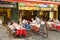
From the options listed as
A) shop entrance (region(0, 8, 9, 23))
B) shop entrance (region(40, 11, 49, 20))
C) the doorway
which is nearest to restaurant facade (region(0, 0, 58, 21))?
shop entrance (region(40, 11, 49, 20))

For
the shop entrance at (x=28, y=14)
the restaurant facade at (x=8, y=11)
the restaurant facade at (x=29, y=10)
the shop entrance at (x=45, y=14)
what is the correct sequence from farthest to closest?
the shop entrance at (x=45, y=14), the shop entrance at (x=28, y=14), the restaurant facade at (x=29, y=10), the restaurant facade at (x=8, y=11)

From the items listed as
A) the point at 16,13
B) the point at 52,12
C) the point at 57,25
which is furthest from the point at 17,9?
the point at 57,25

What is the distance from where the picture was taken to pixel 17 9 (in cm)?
2973

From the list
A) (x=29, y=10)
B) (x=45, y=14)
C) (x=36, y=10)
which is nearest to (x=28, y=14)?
(x=29, y=10)

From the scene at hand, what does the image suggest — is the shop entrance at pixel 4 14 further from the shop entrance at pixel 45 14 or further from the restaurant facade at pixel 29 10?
the shop entrance at pixel 45 14

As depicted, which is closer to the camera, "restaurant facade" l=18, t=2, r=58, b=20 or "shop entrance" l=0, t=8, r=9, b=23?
"restaurant facade" l=18, t=2, r=58, b=20

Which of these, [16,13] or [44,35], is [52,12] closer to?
[16,13]

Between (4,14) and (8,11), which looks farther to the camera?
(4,14)

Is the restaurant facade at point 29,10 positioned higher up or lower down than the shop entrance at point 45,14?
higher up

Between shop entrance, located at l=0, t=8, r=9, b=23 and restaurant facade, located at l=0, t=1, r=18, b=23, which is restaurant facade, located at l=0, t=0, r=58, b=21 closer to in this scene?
restaurant facade, located at l=0, t=1, r=18, b=23

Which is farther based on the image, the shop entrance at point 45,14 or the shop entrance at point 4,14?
the shop entrance at point 45,14

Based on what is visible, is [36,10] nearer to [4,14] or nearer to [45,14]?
[45,14]

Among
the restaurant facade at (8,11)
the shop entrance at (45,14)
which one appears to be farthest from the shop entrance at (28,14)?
the restaurant facade at (8,11)

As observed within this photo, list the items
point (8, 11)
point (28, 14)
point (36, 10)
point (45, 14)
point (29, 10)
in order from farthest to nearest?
point (45, 14)
point (28, 14)
point (36, 10)
point (29, 10)
point (8, 11)
